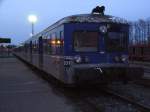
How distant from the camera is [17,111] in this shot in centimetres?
1229

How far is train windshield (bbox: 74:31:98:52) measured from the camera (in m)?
15.3

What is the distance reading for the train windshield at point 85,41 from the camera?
50.2ft

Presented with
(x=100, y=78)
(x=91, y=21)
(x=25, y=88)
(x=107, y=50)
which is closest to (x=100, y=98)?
(x=100, y=78)

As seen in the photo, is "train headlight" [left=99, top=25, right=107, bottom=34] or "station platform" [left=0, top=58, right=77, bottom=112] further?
"train headlight" [left=99, top=25, right=107, bottom=34]

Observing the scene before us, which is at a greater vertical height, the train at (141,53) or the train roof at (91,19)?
the train roof at (91,19)

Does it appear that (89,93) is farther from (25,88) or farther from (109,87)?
(25,88)

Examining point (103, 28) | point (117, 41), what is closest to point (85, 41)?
point (103, 28)

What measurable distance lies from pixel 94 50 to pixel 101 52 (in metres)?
0.26

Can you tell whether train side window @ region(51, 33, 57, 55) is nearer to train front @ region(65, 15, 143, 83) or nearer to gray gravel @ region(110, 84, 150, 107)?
train front @ region(65, 15, 143, 83)

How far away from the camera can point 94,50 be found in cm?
1538

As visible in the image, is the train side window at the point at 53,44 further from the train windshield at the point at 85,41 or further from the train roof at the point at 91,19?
the train windshield at the point at 85,41

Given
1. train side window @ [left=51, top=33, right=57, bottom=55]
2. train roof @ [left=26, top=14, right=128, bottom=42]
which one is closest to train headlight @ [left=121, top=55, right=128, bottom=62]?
train roof @ [left=26, top=14, right=128, bottom=42]

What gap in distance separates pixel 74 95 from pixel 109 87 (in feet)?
7.14

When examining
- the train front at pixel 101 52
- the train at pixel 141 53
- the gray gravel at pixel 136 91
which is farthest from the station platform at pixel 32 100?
the train at pixel 141 53
